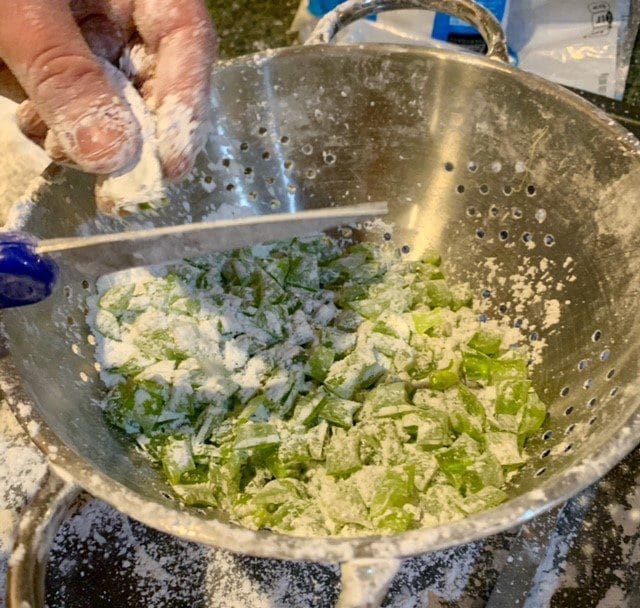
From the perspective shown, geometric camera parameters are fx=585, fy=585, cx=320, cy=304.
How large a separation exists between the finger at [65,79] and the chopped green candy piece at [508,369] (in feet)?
2.32

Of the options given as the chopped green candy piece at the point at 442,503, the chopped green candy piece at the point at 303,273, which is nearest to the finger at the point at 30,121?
the chopped green candy piece at the point at 303,273

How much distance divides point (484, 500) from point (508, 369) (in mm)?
274

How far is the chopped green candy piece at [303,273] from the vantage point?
1.16 m

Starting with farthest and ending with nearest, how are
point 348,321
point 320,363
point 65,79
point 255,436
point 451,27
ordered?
point 451,27 < point 348,321 < point 320,363 < point 255,436 < point 65,79

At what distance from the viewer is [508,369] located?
103cm

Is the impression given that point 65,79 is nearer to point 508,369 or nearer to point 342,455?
point 342,455

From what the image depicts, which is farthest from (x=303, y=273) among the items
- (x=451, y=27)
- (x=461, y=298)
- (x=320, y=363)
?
(x=451, y=27)

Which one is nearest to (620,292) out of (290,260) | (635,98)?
(290,260)

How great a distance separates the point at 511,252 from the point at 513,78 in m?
0.31

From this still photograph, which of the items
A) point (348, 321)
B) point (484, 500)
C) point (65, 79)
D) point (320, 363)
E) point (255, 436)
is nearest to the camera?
point (65, 79)

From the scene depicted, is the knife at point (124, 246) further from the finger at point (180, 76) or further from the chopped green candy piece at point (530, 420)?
the chopped green candy piece at point (530, 420)

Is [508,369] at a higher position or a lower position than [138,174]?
lower

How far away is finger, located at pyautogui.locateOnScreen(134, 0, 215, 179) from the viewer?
762 millimetres

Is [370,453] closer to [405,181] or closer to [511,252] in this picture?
[511,252]
